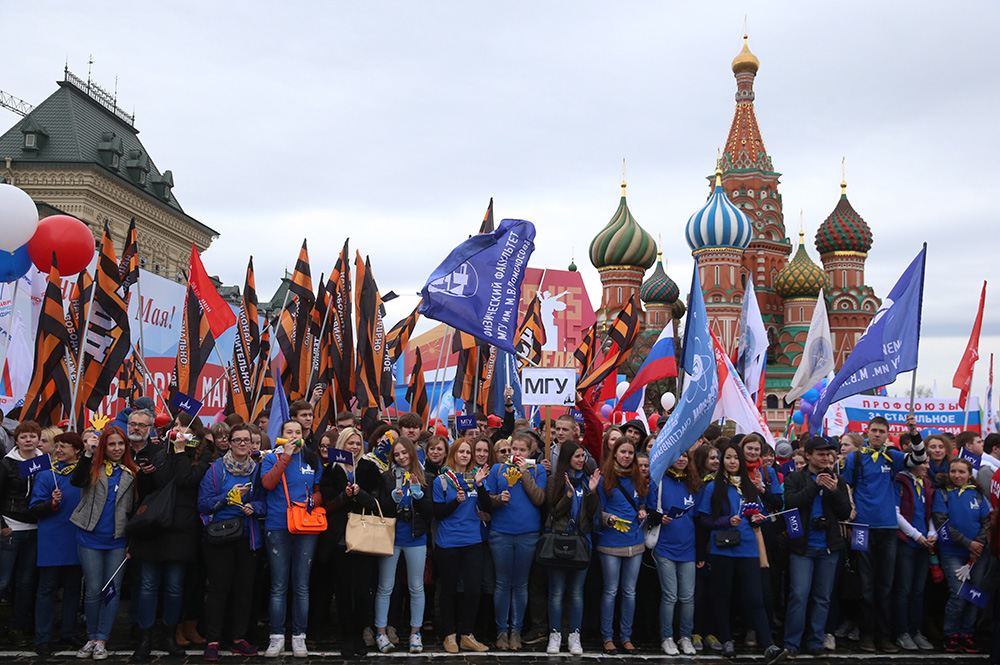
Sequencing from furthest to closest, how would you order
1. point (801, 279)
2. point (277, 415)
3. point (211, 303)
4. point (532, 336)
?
point (801, 279), point (532, 336), point (211, 303), point (277, 415)

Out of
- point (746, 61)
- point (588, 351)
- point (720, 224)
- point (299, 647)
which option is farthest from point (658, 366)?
point (746, 61)

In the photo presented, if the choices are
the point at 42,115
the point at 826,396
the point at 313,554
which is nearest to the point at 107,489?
the point at 313,554

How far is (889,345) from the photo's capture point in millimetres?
9141

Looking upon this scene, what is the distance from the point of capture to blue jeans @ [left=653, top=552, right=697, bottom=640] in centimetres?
734

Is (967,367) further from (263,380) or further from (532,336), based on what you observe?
(263,380)

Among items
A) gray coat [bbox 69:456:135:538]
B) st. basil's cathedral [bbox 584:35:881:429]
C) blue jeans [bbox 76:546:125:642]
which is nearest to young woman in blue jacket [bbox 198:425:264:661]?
gray coat [bbox 69:456:135:538]

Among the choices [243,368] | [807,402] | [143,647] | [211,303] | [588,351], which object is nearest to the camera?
[143,647]

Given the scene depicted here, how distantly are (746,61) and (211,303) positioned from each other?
5121 centimetres

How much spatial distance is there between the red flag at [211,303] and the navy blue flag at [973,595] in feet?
29.2

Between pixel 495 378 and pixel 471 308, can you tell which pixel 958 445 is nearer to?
pixel 471 308

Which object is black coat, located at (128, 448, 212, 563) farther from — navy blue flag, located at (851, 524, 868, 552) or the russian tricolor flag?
the russian tricolor flag

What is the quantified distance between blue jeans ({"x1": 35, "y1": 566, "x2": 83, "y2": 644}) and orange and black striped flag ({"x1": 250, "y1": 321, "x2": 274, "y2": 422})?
4.53 metres

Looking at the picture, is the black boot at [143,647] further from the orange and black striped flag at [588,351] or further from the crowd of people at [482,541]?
the orange and black striped flag at [588,351]

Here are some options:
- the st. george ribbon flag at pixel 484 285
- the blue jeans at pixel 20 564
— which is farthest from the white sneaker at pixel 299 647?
the st. george ribbon flag at pixel 484 285
